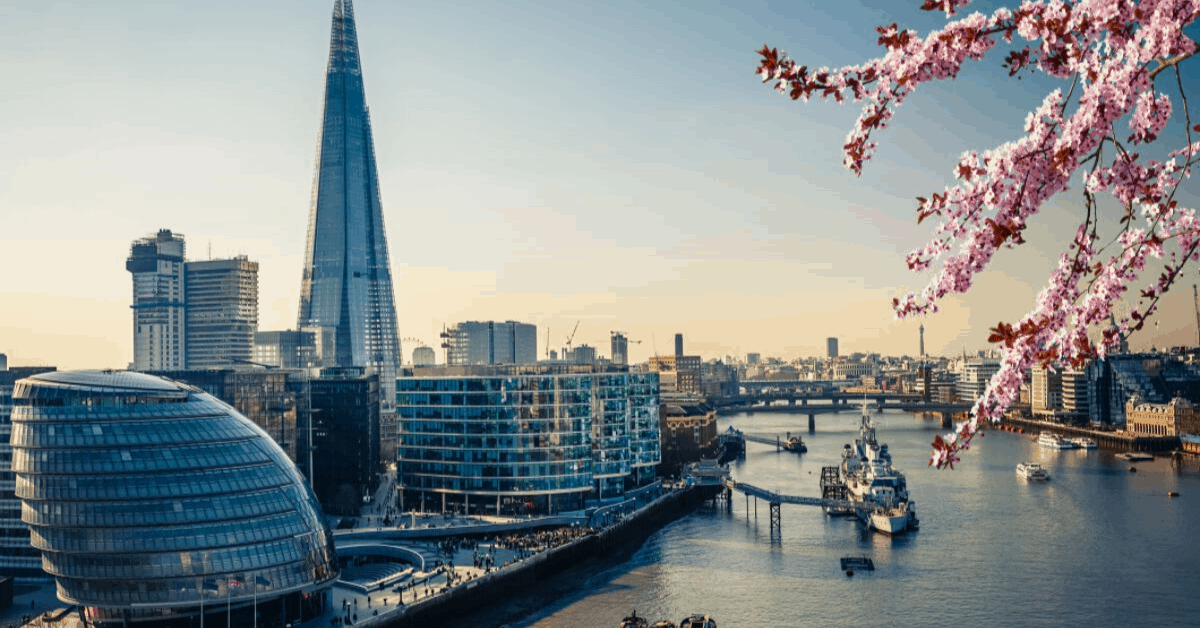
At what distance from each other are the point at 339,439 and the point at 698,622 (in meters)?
42.3

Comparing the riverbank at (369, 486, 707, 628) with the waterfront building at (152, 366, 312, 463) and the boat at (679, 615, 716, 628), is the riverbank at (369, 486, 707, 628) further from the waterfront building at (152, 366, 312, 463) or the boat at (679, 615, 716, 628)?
the waterfront building at (152, 366, 312, 463)

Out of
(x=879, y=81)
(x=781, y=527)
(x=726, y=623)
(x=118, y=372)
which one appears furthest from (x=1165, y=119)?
(x=781, y=527)

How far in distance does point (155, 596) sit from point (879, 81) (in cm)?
4147

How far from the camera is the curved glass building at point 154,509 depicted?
43531 mm

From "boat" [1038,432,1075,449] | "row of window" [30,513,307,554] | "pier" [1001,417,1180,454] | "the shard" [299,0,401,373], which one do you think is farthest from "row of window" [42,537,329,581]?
"the shard" [299,0,401,373]

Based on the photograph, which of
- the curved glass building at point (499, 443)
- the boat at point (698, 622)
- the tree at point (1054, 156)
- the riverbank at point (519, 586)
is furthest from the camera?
the curved glass building at point (499, 443)

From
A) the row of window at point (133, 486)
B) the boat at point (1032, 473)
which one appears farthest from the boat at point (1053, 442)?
the row of window at point (133, 486)

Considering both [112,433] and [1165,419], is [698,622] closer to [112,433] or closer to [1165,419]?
[112,433]

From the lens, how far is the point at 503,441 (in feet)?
245

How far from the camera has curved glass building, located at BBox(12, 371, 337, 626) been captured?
43531mm

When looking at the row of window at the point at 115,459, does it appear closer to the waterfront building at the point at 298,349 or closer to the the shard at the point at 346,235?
Result: the the shard at the point at 346,235

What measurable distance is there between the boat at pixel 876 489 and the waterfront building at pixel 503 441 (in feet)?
57.1

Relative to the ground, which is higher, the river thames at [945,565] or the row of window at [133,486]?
the row of window at [133,486]

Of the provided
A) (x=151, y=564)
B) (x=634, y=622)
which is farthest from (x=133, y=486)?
(x=634, y=622)
